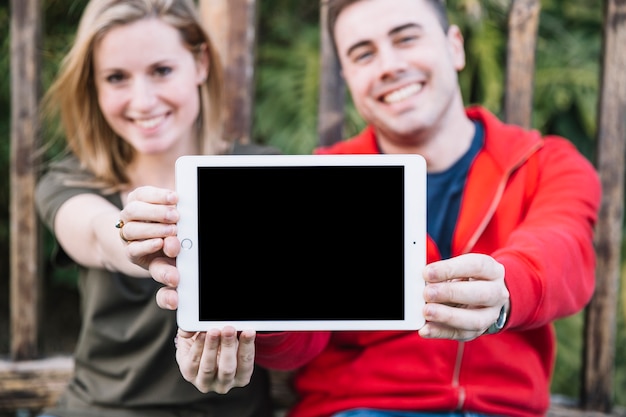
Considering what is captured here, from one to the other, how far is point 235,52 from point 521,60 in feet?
2.09

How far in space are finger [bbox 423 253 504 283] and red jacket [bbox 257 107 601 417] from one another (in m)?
0.22

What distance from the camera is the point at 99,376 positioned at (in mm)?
1506

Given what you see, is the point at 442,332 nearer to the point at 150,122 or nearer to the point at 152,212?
the point at 152,212

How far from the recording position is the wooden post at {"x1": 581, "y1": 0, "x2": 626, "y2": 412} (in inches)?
63.1

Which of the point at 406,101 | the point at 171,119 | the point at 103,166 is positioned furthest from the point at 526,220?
the point at 103,166

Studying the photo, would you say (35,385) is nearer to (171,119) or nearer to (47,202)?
(47,202)

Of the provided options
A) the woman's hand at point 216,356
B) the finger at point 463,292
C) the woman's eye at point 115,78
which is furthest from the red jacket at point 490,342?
the woman's eye at point 115,78

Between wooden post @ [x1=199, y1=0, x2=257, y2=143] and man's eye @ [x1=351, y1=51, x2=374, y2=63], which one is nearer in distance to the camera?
man's eye @ [x1=351, y1=51, x2=374, y2=63]

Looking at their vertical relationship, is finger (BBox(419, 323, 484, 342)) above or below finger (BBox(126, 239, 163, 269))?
below

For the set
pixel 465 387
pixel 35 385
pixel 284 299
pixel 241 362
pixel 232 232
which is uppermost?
pixel 232 232

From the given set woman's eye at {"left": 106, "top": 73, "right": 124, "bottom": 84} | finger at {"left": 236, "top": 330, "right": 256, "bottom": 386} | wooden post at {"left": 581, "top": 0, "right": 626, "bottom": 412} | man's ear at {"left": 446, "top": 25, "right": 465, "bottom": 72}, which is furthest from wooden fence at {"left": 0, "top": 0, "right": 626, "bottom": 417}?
finger at {"left": 236, "top": 330, "right": 256, "bottom": 386}

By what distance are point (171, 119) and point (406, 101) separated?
0.48 meters

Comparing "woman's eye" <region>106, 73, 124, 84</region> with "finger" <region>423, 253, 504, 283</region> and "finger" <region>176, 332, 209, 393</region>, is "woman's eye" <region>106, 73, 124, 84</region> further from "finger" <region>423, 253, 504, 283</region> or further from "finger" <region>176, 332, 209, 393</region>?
"finger" <region>423, 253, 504, 283</region>

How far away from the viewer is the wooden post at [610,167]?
1604 mm
